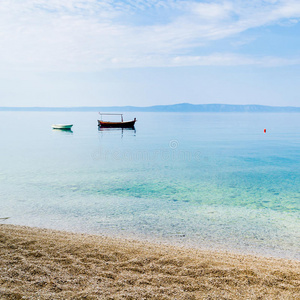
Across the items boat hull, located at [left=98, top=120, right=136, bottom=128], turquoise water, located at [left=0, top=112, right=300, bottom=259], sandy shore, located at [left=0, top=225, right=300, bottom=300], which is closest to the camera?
sandy shore, located at [left=0, top=225, right=300, bottom=300]

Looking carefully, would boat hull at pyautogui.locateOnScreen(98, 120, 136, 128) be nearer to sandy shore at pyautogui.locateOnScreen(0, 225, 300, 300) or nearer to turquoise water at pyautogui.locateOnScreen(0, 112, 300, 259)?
turquoise water at pyautogui.locateOnScreen(0, 112, 300, 259)

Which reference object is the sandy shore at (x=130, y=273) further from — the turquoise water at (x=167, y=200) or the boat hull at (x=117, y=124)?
the boat hull at (x=117, y=124)

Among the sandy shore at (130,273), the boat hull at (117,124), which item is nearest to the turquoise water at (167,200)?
the sandy shore at (130,273)

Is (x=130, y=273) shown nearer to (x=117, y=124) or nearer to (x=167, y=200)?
(x=167, y=200)

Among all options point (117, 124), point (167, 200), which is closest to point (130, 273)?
point (167, 200)

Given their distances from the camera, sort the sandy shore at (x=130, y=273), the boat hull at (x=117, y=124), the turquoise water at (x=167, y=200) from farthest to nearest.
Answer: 1. the boat hull at (x=117, y=124)
2. the turquoise water at (x=167, y=200)
3. the sandy shore at (x=130, y=273)

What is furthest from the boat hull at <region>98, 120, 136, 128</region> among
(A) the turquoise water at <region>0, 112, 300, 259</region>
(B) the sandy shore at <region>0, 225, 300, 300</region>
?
(B) the sandy shore at <region>0, 225, 300, 300</region>

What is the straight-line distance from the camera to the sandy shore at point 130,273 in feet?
20.7

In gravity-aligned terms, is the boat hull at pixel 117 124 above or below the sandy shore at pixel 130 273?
above

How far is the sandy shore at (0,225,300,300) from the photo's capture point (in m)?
6.32

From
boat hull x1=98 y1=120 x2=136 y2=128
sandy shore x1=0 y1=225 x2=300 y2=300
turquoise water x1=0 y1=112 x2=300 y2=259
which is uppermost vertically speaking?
boat hull x1=98 y1=120 x2=136 y2=128

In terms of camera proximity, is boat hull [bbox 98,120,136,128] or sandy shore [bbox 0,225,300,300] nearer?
sandy shore [bbox 0,225,300,300]

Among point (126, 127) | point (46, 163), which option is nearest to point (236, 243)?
point (46, 163)

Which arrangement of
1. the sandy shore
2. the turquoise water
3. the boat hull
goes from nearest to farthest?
the sandy shore → the turquoise water → the boat hull
